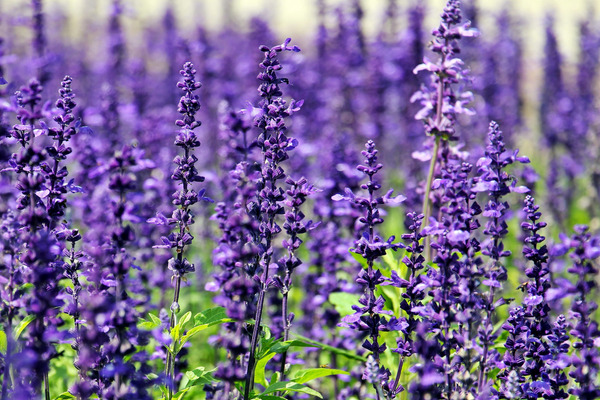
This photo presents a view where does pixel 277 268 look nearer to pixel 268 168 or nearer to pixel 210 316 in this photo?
pixel 210 316

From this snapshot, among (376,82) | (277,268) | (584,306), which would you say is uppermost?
(376,82)

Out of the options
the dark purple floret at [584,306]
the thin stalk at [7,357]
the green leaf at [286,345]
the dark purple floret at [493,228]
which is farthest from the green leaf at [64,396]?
the dark purple floret at [584,306]

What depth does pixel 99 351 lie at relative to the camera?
3.80m

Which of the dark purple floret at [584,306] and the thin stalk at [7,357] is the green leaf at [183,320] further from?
the dark purple floret at [584,306]

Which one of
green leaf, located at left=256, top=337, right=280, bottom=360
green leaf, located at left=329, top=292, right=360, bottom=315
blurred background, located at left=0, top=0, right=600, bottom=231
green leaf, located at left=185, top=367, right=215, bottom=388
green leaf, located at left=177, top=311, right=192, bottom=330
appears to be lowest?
green leaf, located at left=185, top=367, right=215, bottom=388

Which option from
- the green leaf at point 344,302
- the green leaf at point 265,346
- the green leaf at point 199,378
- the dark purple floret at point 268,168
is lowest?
the green leaf at point 199,378

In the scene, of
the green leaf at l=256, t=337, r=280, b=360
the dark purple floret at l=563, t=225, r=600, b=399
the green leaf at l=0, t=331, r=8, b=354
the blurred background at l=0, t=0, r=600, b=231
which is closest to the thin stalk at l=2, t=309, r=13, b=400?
the green leaf at l=0, t=331, r=8, b=354

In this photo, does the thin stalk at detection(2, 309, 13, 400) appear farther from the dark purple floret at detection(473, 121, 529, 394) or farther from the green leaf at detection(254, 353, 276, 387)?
the dark purple floret at detection(473, 121, 529, 394)

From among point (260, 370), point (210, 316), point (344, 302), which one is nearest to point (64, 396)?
point (210, 316)

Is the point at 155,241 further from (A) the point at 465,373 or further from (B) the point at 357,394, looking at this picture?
(A) the point at 465,373

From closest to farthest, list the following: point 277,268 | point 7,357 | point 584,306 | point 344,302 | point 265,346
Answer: point 7,357 < point 584,306 < point 265,346 < point 277,268 < point 344,302

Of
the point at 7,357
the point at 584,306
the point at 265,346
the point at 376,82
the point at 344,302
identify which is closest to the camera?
the point at 7,357

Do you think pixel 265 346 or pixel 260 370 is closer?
pixel 265 346

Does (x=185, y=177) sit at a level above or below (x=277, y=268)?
above
